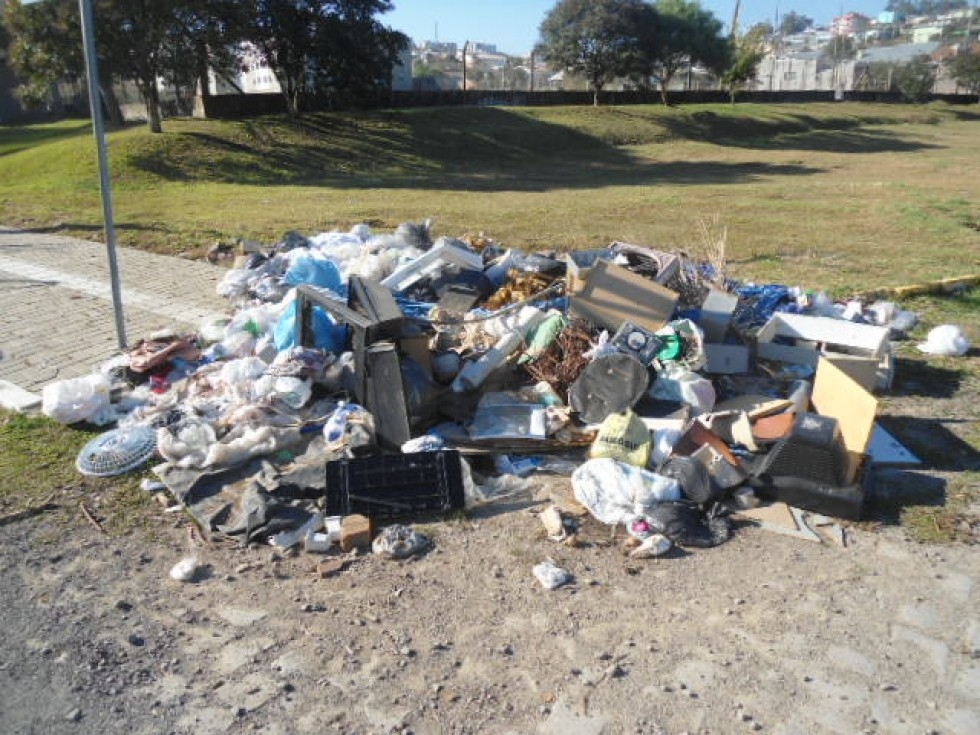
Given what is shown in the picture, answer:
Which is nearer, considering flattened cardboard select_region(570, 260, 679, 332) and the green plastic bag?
the green plastic bag

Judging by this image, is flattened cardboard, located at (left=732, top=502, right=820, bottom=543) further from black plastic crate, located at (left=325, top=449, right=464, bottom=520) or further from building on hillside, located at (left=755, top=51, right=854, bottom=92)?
building on hillside, located at (left=755, top=51, right=854, bottom=92)

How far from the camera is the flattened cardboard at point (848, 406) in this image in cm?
407

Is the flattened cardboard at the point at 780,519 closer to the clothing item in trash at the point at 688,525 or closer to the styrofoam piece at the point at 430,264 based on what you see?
the clothing item in trash at the point at 688,525

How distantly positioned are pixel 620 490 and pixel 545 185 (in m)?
16.2

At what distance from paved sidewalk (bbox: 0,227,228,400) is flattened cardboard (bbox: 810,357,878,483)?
504 centimetres

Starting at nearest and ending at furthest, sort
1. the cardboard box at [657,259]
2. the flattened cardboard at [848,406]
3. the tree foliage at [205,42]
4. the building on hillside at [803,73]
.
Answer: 1. the flattened cardboard at [848,406]
2. the cardboard box at [657,259]
3. the tree foliage at [205,42]
4. the building on hillside at [803,73]

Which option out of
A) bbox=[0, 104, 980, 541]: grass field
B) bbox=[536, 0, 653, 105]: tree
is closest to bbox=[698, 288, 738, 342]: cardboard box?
bbox=[0, 104, 980, 541]: grass field

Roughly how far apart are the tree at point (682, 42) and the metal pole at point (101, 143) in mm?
38633

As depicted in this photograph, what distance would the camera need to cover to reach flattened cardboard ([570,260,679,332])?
5.49m

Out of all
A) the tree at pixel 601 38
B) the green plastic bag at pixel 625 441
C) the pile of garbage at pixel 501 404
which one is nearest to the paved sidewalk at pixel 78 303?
the pile of garbage at pixel 501 404

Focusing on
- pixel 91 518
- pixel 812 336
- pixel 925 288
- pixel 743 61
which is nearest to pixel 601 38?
pixel 743 61

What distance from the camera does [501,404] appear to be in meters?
4.87

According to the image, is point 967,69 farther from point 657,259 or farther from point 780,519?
point 780,519

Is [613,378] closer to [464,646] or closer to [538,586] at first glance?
[538,586]
